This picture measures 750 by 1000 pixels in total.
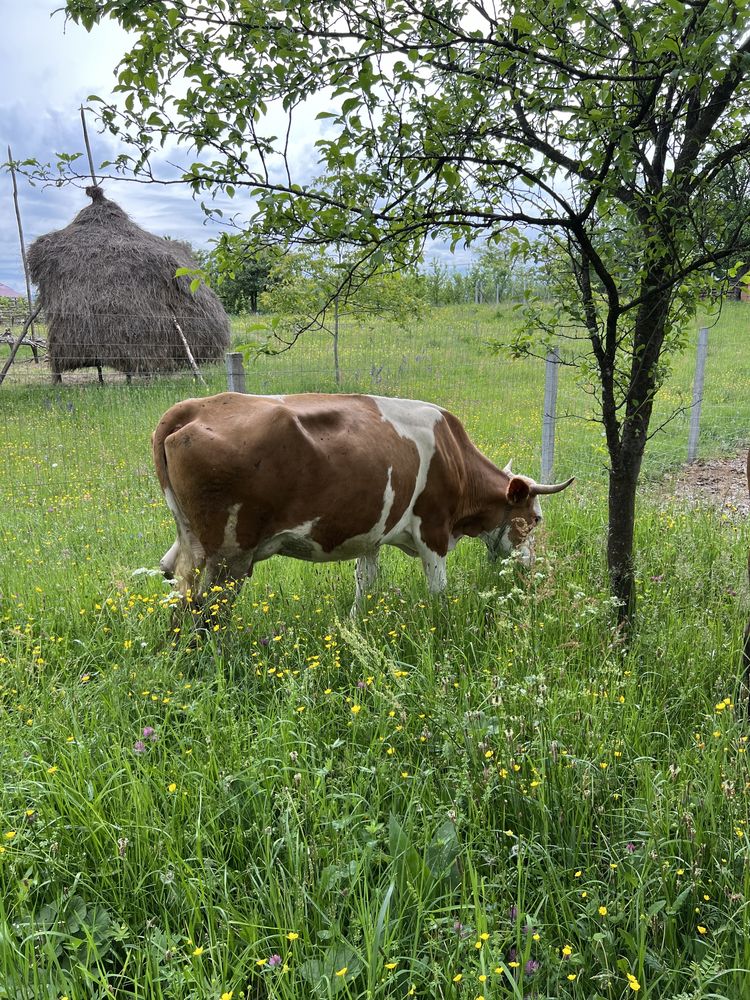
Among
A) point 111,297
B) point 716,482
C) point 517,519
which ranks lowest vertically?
point 716,482

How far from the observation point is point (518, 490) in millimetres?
4605

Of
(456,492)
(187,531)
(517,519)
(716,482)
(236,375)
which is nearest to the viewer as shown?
(187,531)

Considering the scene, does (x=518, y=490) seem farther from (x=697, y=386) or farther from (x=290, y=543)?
(x=697, y=386)

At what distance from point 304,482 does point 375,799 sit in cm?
180

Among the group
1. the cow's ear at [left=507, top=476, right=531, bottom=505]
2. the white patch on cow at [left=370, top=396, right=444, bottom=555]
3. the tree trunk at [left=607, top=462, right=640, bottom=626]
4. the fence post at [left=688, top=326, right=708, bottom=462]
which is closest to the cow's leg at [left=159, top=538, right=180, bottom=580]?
the white patch on cow at [left=370, top=396, right=444, bottom=555]

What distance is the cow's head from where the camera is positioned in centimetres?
463

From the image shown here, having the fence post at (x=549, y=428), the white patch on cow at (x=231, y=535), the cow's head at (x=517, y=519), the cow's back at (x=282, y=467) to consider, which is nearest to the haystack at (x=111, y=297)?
the fence post at (x=549, y=428)

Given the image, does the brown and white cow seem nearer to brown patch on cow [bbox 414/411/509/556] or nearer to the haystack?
brown patch on cow [bbox 414/411/509/556]

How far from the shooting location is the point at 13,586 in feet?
14.0

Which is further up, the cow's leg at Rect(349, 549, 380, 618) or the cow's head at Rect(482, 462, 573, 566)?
the cow's head at Rect(482, 462, 573, 566)

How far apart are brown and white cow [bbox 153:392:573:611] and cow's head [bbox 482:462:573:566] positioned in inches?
3.3

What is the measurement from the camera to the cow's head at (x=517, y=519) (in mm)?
4629

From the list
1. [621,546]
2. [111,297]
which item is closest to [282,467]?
[621,546]

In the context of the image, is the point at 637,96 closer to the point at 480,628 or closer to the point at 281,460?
the point at 281,460
